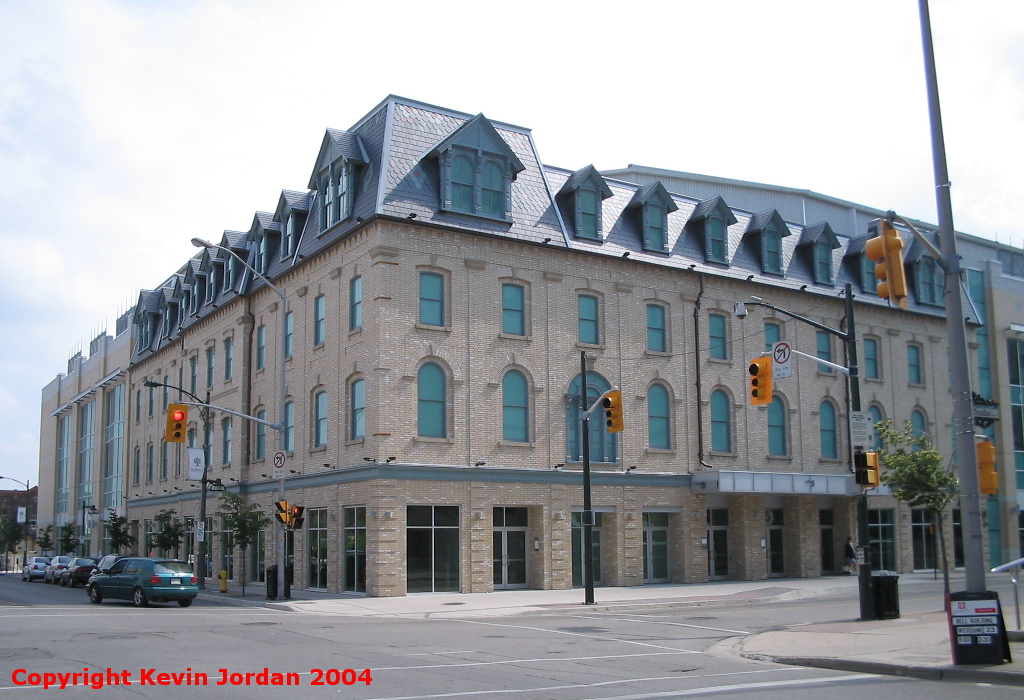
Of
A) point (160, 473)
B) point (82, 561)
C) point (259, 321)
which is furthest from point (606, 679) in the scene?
point (160, 473)

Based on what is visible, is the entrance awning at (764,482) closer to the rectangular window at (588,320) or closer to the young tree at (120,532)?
the rectangular window at (588,320)

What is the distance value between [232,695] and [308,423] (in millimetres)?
25385

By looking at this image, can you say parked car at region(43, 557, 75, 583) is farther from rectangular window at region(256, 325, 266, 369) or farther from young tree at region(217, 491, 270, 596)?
young tree at region(217, 491, 270, 596)

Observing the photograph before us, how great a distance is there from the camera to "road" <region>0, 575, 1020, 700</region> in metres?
12.2

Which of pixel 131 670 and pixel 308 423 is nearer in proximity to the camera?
pixel 131 670

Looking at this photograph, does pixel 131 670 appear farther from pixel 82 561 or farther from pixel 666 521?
pixel 82 561

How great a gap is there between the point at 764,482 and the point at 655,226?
10739 mm

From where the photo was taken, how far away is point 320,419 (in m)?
36.0

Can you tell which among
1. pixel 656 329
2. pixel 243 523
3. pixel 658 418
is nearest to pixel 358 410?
pixel 243 523

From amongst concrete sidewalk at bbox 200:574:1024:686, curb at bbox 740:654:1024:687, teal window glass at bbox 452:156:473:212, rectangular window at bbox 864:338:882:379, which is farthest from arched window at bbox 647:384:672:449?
curb at bbox 740:654:1024:687

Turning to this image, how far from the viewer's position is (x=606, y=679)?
44.5 ft

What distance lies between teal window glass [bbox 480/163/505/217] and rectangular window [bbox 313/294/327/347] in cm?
680

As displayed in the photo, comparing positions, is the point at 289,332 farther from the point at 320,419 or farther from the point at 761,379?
the point at 761,379

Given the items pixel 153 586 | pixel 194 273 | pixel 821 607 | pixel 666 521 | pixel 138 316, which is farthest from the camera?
pixel 138 316
